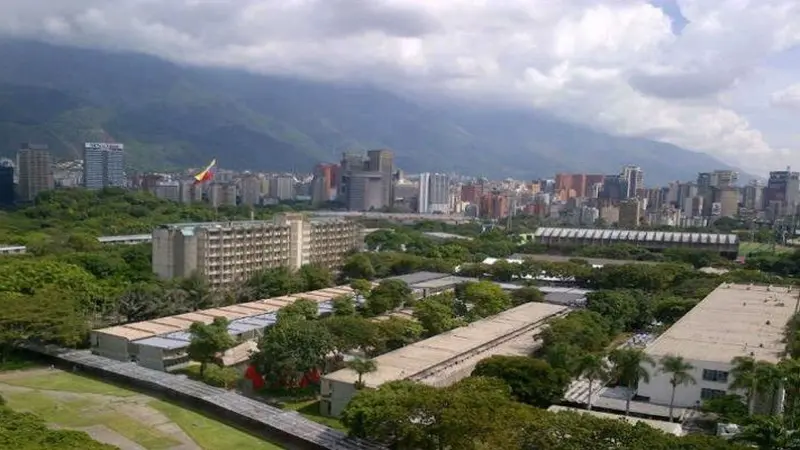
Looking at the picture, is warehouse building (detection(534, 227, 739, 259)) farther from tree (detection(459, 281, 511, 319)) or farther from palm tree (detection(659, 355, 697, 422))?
palm tree (detection(659, 355, 697, 422))

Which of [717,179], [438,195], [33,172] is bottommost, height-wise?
[438,195]

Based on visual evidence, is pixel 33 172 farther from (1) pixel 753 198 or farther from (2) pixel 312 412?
(1) pixel 753 198

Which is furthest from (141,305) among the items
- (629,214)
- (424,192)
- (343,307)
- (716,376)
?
(424,192)

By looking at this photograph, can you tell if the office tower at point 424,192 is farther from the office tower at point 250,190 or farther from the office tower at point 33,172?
the office tower at point 33,172

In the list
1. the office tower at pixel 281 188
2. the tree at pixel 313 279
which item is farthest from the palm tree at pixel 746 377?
the office tower at pixel 281 188

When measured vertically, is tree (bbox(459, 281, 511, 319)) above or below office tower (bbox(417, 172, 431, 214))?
below

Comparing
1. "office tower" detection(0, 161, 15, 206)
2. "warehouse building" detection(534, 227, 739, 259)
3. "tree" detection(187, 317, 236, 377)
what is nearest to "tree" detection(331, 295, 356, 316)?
"tree" detection(187, 317, 236, 377)
